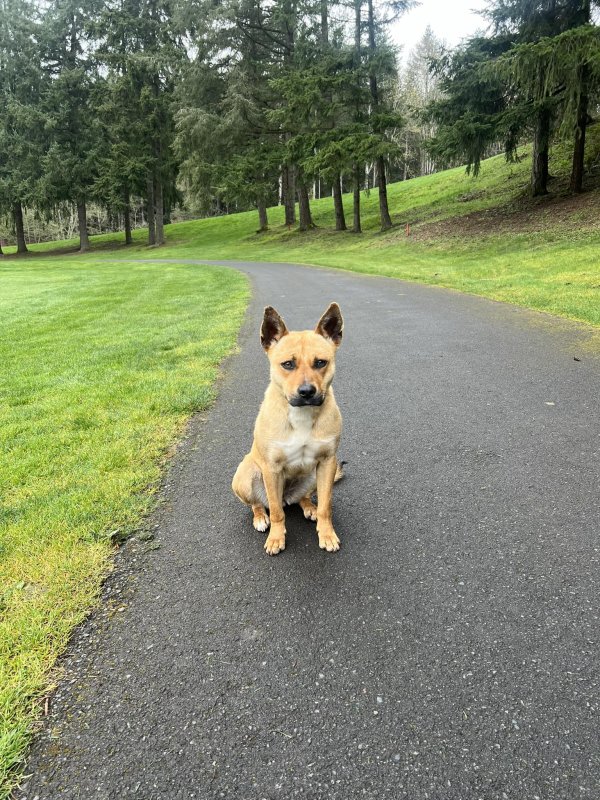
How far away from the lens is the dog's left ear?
324cm

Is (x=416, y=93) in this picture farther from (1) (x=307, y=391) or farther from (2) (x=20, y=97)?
(1) (x=307, y=391)

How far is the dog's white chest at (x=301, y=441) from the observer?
288cm

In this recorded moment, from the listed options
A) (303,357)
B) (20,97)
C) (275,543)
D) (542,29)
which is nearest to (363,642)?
(275,543)

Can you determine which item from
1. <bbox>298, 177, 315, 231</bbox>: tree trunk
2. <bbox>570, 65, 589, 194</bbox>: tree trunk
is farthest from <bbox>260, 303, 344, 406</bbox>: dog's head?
<bbox>298, 177, 315, 231</bbox>: tree trunk

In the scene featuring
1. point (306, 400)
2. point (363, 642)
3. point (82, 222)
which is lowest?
point (363, 642)

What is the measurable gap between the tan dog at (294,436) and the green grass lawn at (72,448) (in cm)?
91

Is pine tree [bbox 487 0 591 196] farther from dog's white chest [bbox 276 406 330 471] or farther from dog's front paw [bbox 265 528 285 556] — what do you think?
dog's front paw [bbox 265 528 285 556]

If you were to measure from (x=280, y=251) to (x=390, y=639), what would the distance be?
31573 mm

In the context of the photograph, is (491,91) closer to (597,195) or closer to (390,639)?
(597,195)

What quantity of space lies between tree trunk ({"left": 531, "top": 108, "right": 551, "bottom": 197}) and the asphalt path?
72.0 ft

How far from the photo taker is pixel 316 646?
2.22 m

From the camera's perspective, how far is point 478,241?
67.4 ft

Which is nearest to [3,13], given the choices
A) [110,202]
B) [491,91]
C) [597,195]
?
[110,202]

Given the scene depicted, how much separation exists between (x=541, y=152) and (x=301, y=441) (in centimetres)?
2543
